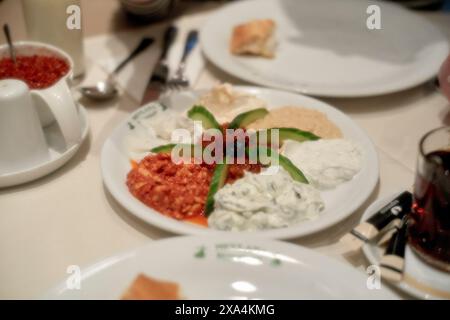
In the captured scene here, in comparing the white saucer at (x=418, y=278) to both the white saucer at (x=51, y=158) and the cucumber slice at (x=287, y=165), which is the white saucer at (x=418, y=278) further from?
the white saucer at (x=51, y=158)

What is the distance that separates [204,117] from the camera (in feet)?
3.81

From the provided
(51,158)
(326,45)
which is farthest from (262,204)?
(326,45)

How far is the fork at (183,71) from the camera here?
1383 mm

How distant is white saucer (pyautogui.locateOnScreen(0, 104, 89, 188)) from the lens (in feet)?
3.43

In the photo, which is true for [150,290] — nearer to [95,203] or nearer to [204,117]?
[95,203]

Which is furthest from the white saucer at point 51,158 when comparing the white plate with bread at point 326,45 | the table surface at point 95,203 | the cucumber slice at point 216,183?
the white plate with bread at point 326,45

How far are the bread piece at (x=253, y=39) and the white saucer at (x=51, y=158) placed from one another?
487mm

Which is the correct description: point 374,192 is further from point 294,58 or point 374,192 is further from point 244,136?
point 294,58

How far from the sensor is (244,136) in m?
1.08

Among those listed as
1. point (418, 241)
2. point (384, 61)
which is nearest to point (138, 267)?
point (418, 241)

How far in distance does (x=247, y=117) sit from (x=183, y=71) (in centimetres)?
34

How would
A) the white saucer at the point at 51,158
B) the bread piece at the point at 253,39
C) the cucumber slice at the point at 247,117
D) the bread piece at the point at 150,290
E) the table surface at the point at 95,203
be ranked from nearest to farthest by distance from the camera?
1. the bread piece at the point at 150,290
2. the table surface at the point at 95,203
3. the white saucer at the point at 51,158
4. the cucumber slice at the point at 247,117
5. the bread piece at the point at 253,39

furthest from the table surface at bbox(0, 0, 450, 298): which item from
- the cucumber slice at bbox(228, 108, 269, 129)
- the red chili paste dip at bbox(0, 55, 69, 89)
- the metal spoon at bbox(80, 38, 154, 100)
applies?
the cucumber slice at bbox(228, 108, 269, 129)

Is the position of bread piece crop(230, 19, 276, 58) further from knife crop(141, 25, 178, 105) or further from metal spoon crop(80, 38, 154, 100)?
metal spoon crop(80, 38, 154, 100)
